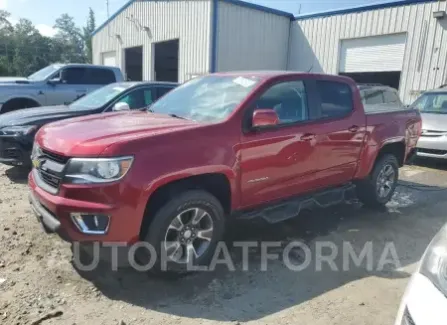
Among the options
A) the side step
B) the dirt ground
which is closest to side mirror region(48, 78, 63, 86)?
the dirt ground

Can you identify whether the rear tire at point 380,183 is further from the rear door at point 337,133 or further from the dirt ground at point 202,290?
the dirt ground at point 202,290

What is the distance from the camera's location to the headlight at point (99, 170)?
2.76 metres

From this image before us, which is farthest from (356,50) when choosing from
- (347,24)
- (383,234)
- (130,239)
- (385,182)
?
(130,239)

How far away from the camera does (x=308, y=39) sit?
16.5 m

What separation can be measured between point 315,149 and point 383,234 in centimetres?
147

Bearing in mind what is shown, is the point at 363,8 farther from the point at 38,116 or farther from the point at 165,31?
the point at 38,116

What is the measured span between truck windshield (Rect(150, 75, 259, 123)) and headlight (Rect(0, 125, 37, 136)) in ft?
8.23

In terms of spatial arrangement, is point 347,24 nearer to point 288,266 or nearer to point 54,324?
point 288,266

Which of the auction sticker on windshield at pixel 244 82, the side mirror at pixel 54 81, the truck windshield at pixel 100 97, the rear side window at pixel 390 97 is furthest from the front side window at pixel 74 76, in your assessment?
the rear side window at pixel 390 97

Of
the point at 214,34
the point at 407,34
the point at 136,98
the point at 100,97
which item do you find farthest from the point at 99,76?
the point at 407,34

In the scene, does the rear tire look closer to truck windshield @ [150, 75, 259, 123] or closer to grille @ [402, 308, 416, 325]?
truck windshield @ [150, 75, 259, 123]

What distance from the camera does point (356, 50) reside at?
1506 cm

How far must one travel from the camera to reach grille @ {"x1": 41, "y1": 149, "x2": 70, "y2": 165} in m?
2.92

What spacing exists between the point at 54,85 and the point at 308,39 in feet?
37.4
